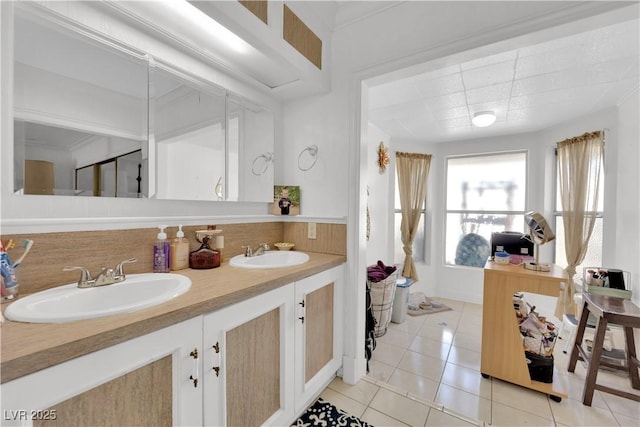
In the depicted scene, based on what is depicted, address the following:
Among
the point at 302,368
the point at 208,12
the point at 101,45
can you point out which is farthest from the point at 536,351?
the point at 101,45

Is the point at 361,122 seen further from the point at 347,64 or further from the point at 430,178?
the point at 430,178

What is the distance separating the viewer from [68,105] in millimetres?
1077

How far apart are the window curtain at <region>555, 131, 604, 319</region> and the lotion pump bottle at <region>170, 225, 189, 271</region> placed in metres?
3.65

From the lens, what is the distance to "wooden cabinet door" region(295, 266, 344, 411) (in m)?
1.43

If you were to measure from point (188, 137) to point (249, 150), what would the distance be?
44 centimetres

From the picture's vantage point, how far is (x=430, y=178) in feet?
12.9

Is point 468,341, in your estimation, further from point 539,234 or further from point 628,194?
point 628,194

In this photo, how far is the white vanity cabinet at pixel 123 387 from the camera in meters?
0.60

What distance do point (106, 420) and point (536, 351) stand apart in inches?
93.8

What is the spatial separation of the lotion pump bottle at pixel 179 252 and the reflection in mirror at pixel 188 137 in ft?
0.75

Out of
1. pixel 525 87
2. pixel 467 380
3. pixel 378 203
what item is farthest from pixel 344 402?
pixel 525 87

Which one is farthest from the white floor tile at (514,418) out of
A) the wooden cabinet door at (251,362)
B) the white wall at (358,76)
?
the wooden cabinet door at (251,362)

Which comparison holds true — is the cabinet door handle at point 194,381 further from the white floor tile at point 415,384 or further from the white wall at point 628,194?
the white wall at point 628,194

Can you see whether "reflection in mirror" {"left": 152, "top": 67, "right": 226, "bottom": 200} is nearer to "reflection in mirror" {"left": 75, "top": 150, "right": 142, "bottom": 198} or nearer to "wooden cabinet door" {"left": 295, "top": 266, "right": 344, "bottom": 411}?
"reflection in mirror" {"left": 75, "top": 150, "right": 142, "bottom": 198}
